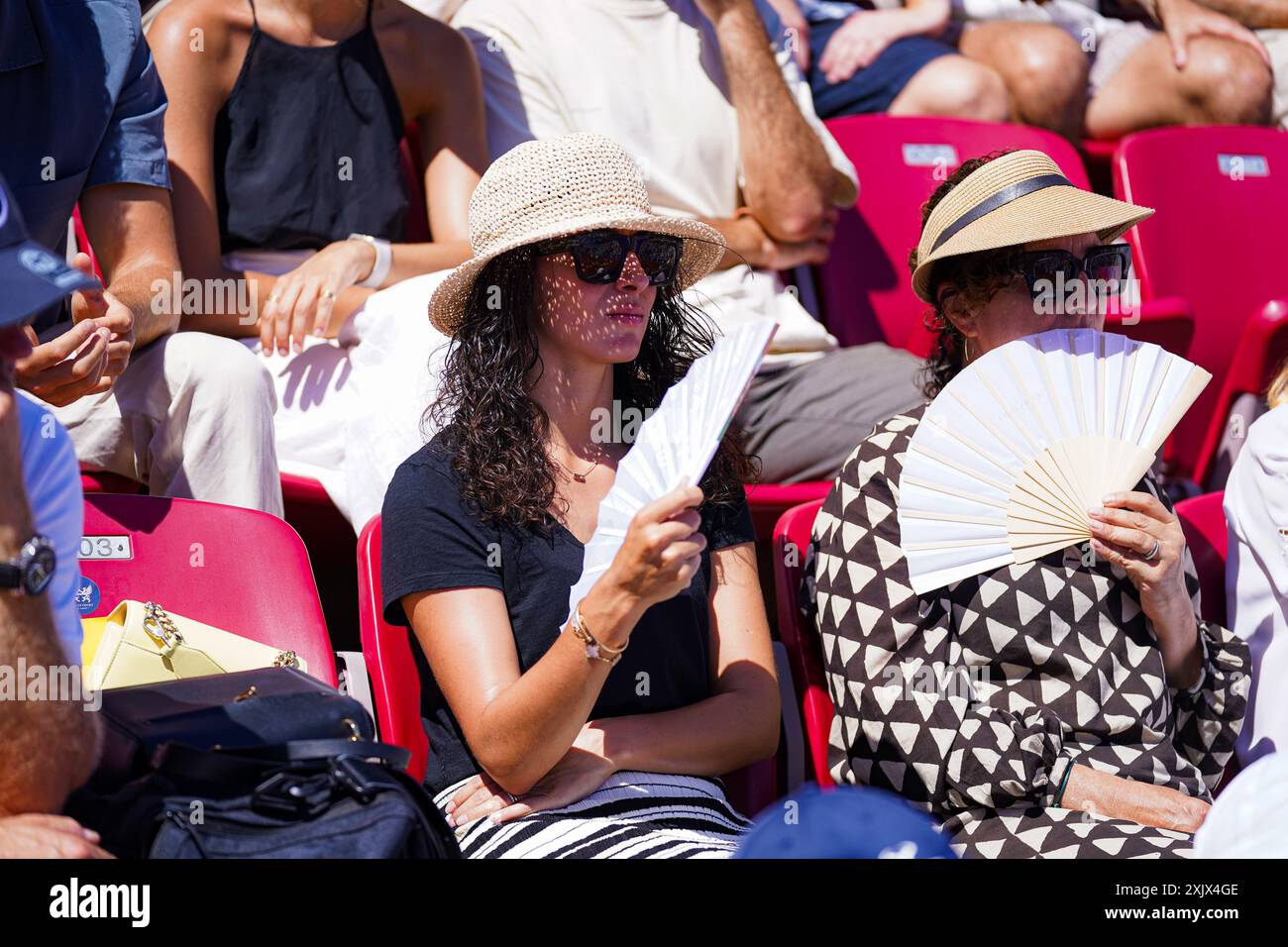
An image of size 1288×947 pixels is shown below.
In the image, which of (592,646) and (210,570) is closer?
(592,646)

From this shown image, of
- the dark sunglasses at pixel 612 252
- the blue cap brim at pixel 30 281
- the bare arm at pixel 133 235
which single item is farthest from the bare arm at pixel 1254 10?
the blue cap brim at pixel 30 281

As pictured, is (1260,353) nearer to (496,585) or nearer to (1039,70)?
(1039,70)

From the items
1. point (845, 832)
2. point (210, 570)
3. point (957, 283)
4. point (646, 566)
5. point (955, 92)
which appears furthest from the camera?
point (955, 92)

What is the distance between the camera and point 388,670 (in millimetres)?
2439

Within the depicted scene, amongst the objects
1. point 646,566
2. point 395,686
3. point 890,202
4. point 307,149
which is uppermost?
point 307,149

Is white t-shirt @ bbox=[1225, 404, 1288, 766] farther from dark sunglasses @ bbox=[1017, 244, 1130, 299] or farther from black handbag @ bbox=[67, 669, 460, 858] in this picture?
black handbag @ bbox=[67, 669, 460, 858]

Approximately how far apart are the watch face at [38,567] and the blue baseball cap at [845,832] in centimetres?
83

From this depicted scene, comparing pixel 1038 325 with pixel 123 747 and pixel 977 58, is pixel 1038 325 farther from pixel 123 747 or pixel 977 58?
pixel 977 58

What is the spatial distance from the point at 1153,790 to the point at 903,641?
453mm

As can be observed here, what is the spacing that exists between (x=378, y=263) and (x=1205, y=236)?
2.46m

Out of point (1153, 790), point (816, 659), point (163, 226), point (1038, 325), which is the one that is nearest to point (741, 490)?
point (816, 659)

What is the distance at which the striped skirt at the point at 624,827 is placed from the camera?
6.98 feet

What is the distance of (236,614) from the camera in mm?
2500

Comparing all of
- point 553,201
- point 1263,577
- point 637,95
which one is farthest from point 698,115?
point 1263,577
